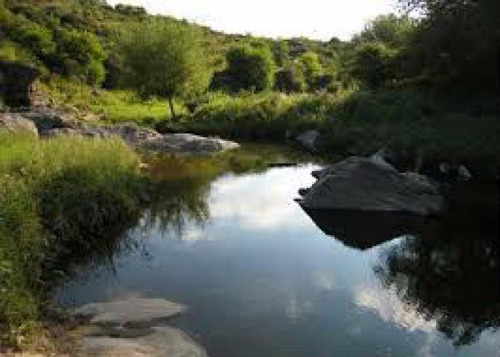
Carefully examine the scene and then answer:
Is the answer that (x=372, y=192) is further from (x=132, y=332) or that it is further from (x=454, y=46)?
(x=454, y=46)

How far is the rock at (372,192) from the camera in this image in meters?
24.6

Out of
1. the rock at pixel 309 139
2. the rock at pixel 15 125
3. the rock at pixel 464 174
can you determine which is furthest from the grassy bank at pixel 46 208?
the rock at pixel 309 139

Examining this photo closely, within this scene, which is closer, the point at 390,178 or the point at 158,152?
the point at 390,178

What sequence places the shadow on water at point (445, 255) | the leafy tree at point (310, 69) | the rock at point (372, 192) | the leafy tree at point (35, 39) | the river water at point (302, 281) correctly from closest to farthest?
1. the river water at point (302, 281)
2. the shadow on water at point (445, 255)
3. the rock at point (372, 192)
4. the leafy tree at point (35, 39)
5. the leafy tree at point (310, 69)

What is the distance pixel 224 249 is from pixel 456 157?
13429 millimetres

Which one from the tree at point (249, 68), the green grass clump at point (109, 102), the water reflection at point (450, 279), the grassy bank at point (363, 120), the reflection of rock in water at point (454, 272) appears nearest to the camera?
the water reflection at point (450, 279)

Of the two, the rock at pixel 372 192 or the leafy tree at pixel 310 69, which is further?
the leafy tree at pixel 310 69

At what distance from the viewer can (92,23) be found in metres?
98.8

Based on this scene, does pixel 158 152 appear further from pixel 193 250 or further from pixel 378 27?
pixel 378 27

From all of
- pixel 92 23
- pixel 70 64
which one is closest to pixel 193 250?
pixel 70 64

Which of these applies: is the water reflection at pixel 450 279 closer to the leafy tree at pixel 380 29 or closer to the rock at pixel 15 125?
the rock at pixel 15 125

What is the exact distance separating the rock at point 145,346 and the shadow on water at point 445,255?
16.7ft

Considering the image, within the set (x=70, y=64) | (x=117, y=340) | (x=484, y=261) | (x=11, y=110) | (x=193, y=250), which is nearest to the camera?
(x=117, y=340)

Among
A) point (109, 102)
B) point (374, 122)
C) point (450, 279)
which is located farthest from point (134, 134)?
point (450, 279)
